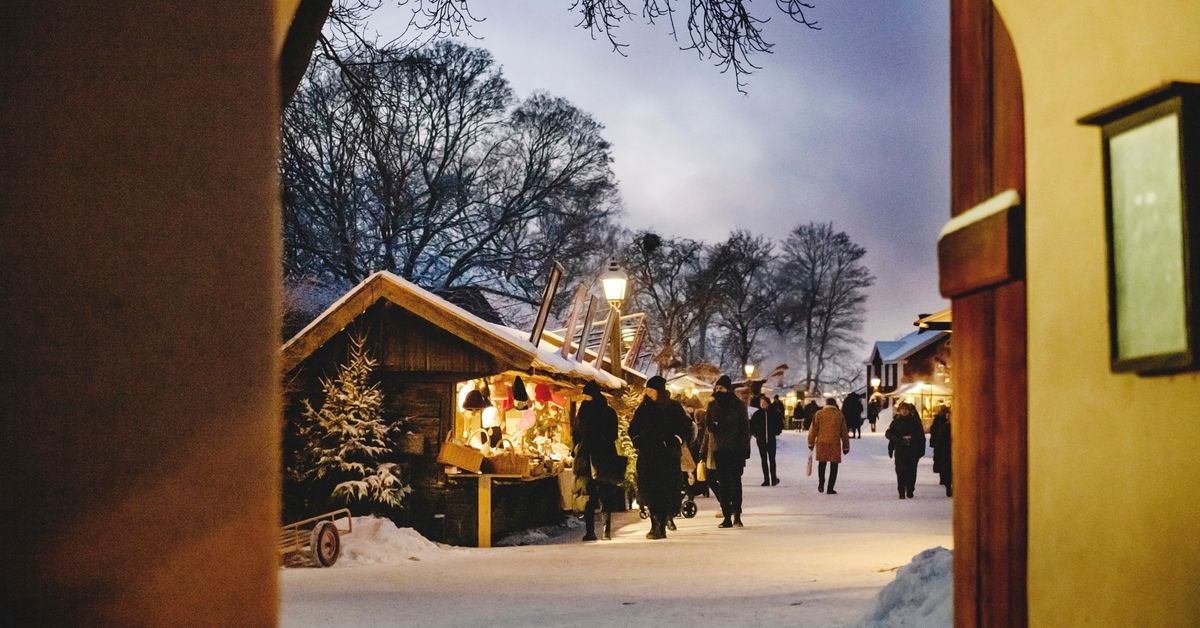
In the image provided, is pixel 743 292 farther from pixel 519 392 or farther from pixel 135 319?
pixel 135 319

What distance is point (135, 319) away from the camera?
12.4 ft

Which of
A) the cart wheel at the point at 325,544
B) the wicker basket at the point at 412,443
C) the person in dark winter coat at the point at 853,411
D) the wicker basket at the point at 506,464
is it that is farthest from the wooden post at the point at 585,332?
the person in dark winter coat at the point at 853,411

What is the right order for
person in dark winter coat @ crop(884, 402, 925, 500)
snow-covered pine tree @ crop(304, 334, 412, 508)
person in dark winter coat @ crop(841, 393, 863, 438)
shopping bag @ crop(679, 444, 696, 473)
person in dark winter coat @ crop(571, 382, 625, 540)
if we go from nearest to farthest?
person in dark winter coat @ crop(571, 382, 625, 540) < snow-covered pine tree @ crop(304, 334, 412, 508) < shopping bag @ crop(679, 444, 696, 473) < person in dark winter coat @ crop(884, 402, 925, 500) < person in dark winter coat @ crop(841, 393, 863, 438)

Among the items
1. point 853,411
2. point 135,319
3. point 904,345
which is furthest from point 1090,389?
point 904,345

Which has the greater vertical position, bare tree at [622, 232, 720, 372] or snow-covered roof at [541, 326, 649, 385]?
bare tree at [622, 232, 720, 372]

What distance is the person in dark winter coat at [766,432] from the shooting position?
952 inches

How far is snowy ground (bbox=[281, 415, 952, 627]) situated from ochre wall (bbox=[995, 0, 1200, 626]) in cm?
385

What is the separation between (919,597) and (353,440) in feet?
31.0

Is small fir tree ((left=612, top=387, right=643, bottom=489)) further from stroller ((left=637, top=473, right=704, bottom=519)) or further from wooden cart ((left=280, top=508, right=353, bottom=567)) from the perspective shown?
wooden cart ((left=280, top=508, right=353, bottom=567))

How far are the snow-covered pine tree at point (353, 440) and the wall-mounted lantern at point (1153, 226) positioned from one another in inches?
496

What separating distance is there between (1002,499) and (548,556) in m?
9.04

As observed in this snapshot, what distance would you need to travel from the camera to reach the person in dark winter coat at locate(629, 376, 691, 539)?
15055 millimetres

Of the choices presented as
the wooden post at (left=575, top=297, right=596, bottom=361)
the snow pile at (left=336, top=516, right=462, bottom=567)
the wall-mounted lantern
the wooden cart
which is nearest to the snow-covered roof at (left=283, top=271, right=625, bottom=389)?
the snow pile at (left=336, top=516, right=462, bottom=567)

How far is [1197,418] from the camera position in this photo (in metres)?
3.35
